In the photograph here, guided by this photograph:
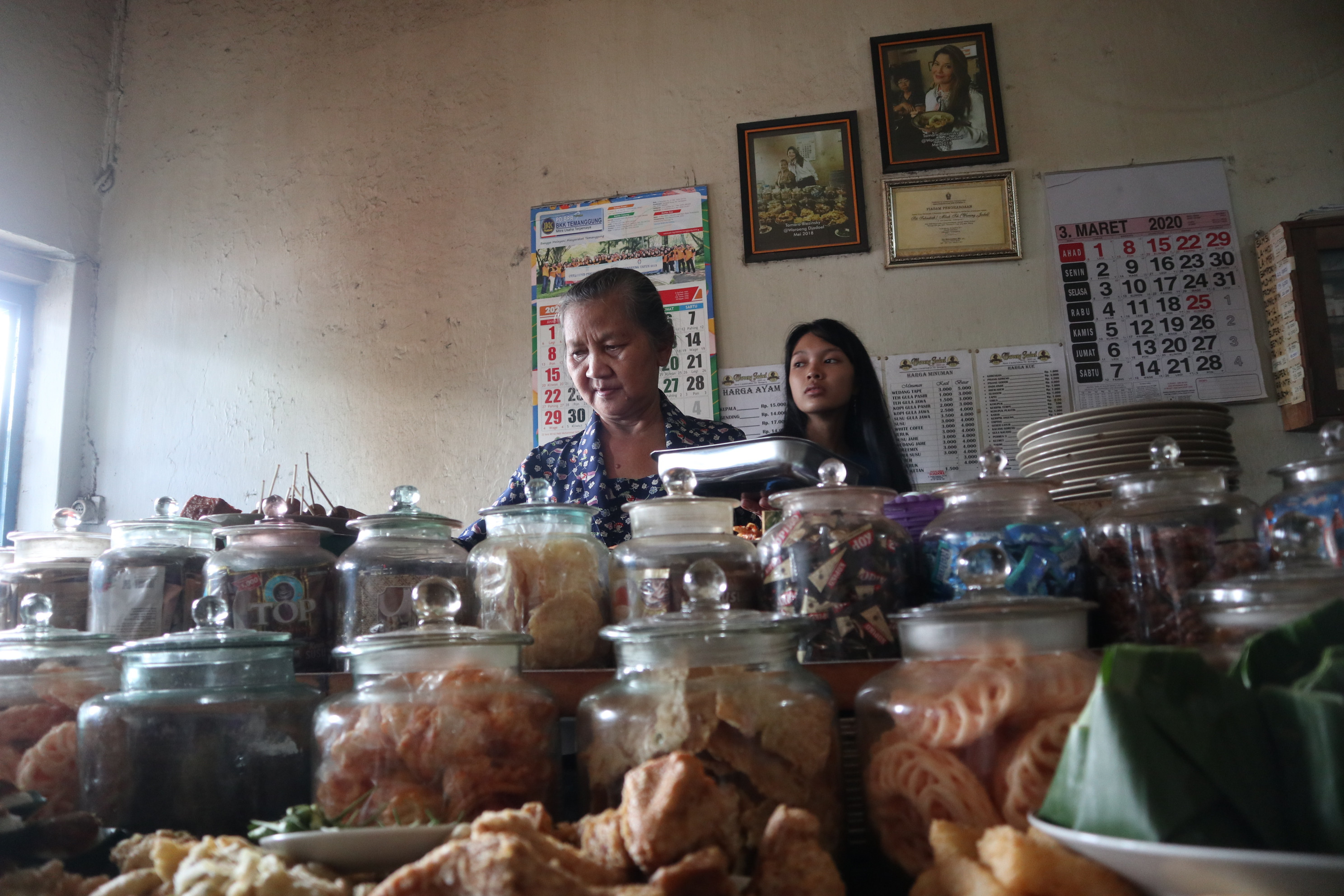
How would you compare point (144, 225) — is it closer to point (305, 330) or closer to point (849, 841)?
point (305, 330)

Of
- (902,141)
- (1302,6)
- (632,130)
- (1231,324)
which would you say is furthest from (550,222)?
(1302,6)

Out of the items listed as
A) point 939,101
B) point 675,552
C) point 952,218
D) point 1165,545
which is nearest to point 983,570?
point 1165,545

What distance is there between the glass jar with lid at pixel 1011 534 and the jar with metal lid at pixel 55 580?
1.07 m

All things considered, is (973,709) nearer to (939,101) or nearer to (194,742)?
(194,742)

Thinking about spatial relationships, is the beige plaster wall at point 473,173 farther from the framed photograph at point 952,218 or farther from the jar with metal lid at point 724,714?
the jar with metal lid at point 724,714

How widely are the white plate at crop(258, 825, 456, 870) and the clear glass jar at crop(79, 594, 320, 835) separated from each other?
213 millimetres

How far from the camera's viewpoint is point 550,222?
10.0 ft

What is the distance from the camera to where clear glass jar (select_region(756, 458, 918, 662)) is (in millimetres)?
871

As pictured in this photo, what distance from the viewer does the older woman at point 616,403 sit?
216 cm

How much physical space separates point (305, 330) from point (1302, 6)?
11.5 feet

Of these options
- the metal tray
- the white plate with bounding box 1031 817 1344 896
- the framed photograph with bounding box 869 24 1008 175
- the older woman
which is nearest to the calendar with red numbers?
the framed photograph with bounding box 869 24 1008 175

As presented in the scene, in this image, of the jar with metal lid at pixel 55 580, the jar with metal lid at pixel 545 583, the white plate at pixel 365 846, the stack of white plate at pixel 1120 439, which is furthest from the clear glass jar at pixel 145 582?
the stack of white plate at pixel 1120 439

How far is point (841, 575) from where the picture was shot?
2.86ft

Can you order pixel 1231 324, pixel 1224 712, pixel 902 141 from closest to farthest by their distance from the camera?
pixel 1224 712 < pixel 1231 324 < pixel 902 141
